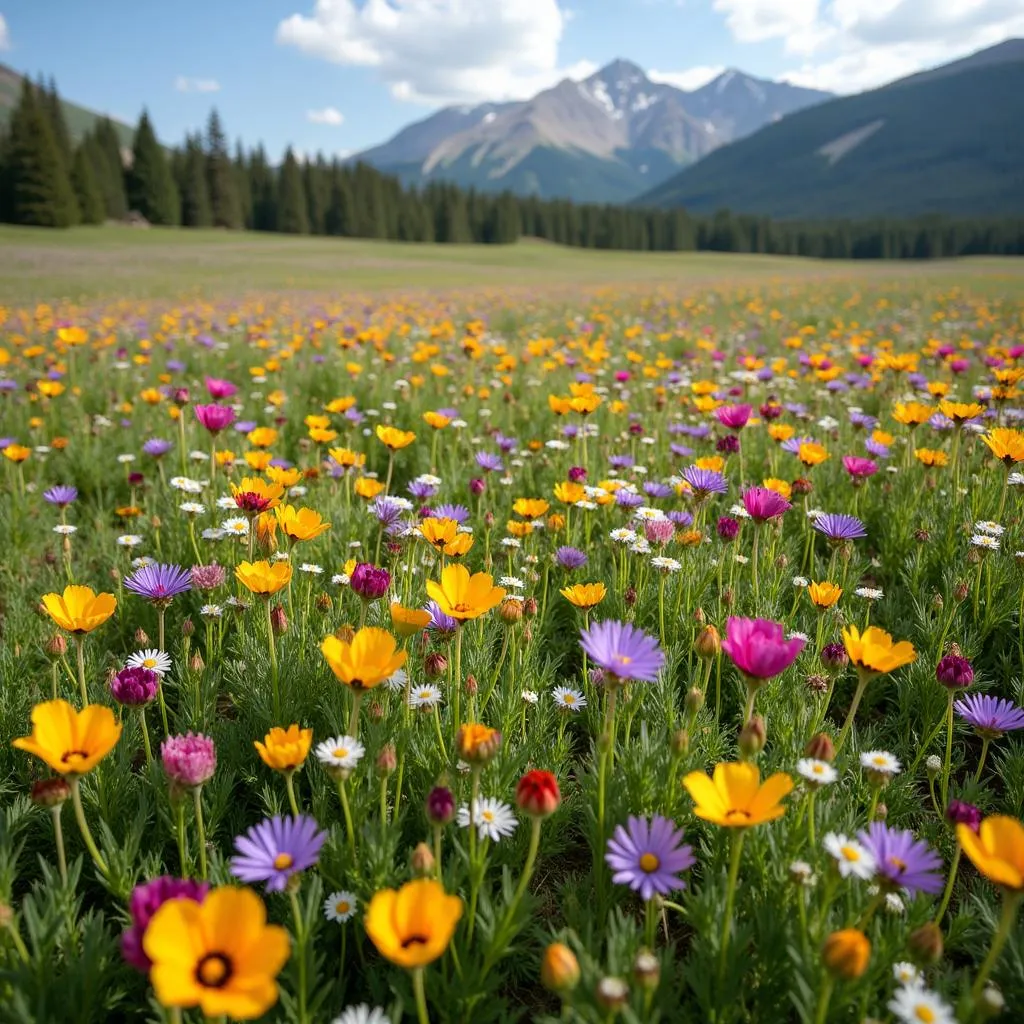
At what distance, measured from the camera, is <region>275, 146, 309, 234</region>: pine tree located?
55.9 meters

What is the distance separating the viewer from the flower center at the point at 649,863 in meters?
1.13

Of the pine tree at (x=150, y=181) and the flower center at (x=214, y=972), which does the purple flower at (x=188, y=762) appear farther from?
the pine tree at (x=150, y=181)

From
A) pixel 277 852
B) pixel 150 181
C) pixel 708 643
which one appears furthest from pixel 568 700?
pixel 150 181

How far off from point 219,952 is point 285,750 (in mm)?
336

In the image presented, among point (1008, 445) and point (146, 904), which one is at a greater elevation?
point (1008, 445)

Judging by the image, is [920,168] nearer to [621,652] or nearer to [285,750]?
[621,652]

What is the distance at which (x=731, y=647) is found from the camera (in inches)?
48.0

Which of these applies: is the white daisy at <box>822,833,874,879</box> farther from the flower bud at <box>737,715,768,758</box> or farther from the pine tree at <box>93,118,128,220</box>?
the pine tree at <box>93,118,128,220</box>

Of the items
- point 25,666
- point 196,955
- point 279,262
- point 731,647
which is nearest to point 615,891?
point 731,647

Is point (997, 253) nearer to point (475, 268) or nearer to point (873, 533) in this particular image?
point (475, 268)

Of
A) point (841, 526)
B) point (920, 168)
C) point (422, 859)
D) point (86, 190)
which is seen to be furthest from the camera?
point (920, 168)

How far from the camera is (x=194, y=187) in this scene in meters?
52.5

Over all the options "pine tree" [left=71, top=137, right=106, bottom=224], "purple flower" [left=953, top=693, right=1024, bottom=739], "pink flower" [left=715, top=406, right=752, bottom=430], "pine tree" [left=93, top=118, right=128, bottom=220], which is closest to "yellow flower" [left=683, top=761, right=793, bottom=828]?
"purple flower" [left=953, top=693, right=1024, bottom=739]

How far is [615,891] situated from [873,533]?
2271 millimetres
